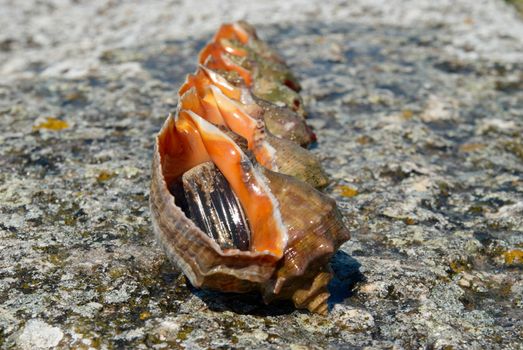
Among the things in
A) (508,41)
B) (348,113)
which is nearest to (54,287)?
(348,113)

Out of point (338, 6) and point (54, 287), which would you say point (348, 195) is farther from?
point (338, 6)

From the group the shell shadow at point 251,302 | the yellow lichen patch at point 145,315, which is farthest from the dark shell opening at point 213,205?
the yellow lichen patch at point 145,315

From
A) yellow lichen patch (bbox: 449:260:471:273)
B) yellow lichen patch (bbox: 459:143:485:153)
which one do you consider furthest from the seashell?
yellow lichen patch (bbox: 459:143:485:153)

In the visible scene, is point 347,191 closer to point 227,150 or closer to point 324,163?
point 324,163

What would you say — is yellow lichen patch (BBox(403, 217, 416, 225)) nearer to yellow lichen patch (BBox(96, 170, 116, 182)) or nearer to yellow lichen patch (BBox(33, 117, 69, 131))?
yellow lichen patch (BBox(96, 170, 116, 182))

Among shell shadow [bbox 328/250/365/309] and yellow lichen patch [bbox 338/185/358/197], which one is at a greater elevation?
shell shadow [bbox 328/250/365/309]
